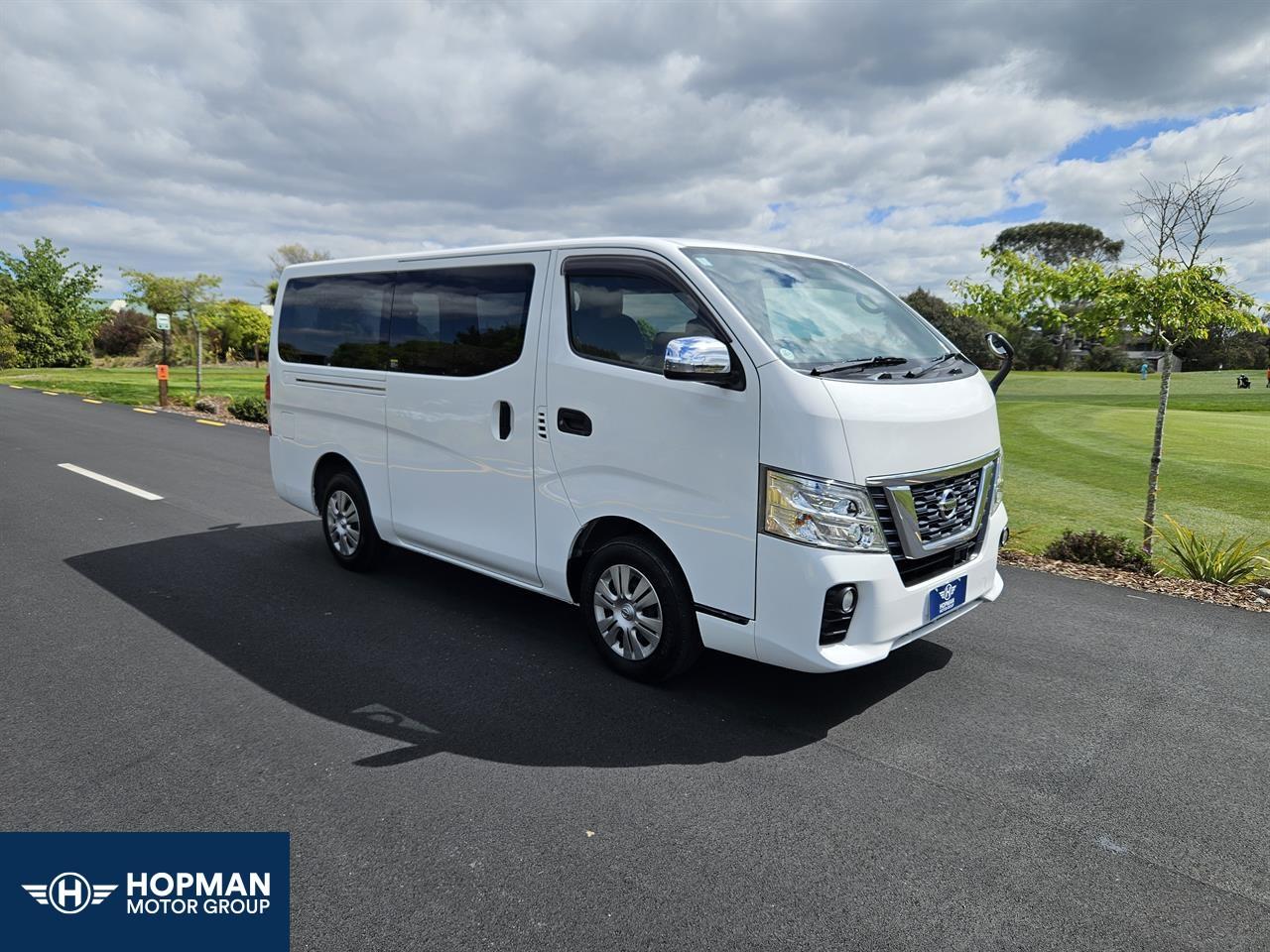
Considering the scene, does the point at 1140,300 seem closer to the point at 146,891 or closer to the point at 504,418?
the point at 504,418

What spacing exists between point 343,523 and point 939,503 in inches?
171

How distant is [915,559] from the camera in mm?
3725

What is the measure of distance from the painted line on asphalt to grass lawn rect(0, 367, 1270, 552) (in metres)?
9.28

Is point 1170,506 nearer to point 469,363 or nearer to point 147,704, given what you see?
point 469,363

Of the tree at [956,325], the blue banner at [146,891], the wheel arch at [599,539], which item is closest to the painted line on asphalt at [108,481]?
the wheel arch at [599,539]

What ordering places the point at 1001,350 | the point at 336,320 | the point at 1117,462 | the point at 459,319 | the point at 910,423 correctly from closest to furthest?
the point at 910,423, the point at 1001,350, the point at 459,319, the point at 336,320, the point at 1117,462

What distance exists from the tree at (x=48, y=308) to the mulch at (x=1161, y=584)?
196ft

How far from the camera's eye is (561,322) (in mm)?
4355

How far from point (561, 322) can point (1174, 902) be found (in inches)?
137

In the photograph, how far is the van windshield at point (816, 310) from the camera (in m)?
3.83

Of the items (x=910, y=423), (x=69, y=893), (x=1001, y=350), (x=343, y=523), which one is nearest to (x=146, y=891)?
(x=69, y=893)

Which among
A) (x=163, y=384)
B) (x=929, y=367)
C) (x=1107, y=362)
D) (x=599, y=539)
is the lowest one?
(x=599, y=539)

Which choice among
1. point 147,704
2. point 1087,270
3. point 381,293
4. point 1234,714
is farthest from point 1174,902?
point 1087,270

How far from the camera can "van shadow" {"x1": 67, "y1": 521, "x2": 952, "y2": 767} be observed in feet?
12.2
